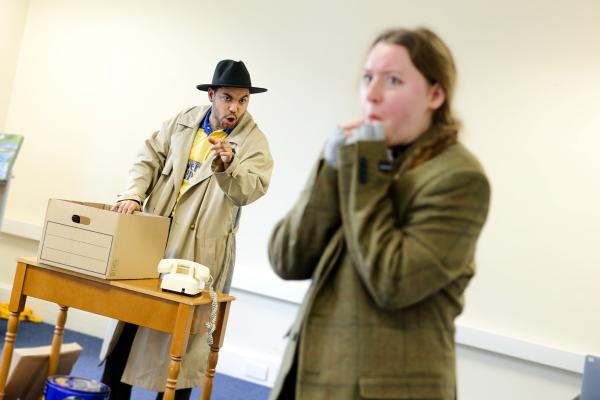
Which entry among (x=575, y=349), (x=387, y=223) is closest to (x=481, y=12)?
(x=575, y=349)

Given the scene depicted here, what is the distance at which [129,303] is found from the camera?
2.45 meters

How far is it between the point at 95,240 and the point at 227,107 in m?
0.85

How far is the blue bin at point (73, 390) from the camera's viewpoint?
2367 millimetres

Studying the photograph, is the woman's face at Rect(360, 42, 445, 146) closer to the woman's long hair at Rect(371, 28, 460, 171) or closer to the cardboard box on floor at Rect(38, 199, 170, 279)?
the woman's long hair at Rect(371, 28, 460, 171)

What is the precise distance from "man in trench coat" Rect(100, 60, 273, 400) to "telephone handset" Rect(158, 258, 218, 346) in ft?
0.65

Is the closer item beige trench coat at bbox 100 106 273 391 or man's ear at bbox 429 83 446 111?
man's ear at bbox 429 83 446 111

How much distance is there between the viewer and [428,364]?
1.21 metres

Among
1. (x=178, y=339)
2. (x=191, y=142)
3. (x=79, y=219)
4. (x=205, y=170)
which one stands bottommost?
(x=178, y=339)

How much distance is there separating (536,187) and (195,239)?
232cm

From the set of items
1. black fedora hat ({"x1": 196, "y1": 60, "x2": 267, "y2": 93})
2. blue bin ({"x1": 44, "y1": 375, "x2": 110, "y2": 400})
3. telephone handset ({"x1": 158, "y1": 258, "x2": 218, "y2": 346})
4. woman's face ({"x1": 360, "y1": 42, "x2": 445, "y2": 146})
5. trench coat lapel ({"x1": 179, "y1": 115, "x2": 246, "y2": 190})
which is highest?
black fedora hat ({"x1": 196, "y1": 60, "x2": 267, "y2": 93})

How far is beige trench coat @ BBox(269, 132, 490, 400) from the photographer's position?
1154 millimetres

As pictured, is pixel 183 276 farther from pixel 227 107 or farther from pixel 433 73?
pixel 433 73

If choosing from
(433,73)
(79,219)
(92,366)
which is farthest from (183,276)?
(92,366)

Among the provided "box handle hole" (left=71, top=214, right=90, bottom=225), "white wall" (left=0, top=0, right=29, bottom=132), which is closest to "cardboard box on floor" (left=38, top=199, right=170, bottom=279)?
"box handle hole" (left=71, top=214, right=90, bottom=225)
